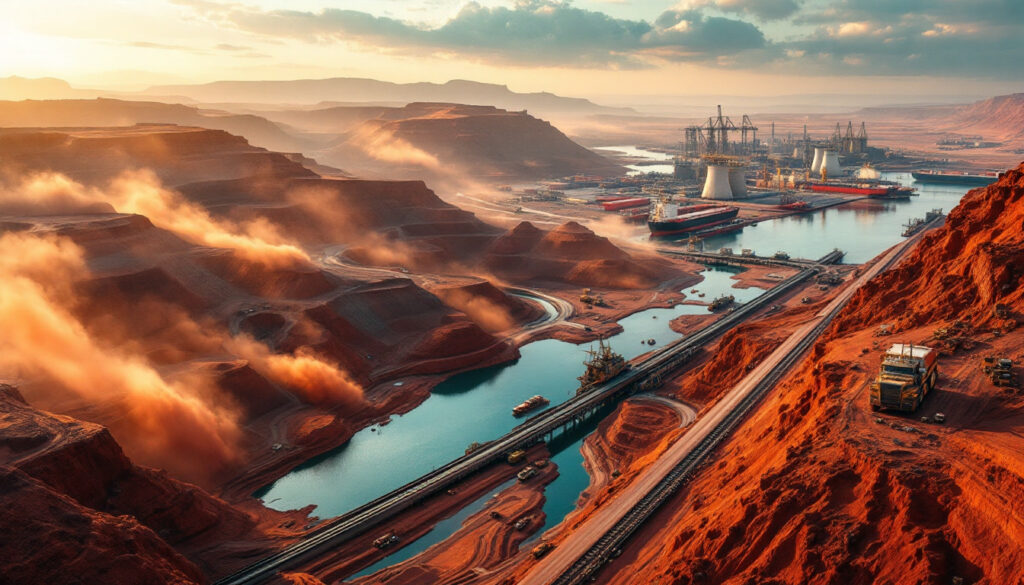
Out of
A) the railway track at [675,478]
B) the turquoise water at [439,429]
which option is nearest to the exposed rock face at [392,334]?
the turquoise water at [439,429]

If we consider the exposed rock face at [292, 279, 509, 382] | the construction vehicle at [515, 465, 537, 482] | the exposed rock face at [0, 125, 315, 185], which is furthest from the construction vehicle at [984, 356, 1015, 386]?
the exposed rock face at [0, 125, 315, 185]

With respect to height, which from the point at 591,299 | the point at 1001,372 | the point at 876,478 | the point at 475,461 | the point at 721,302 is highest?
the point at 1001,372

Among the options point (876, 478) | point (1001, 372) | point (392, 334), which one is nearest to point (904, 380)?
point (1001, 372)

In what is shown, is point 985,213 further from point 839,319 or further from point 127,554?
point 127,554

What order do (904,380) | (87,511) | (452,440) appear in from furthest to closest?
(452,440) → (87,511) → (904,380)

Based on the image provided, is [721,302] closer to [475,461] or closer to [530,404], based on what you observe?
[530,404]

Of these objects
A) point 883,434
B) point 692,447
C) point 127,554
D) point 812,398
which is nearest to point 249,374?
point 127,554

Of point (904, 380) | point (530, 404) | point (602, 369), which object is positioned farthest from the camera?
point (602, 369)
